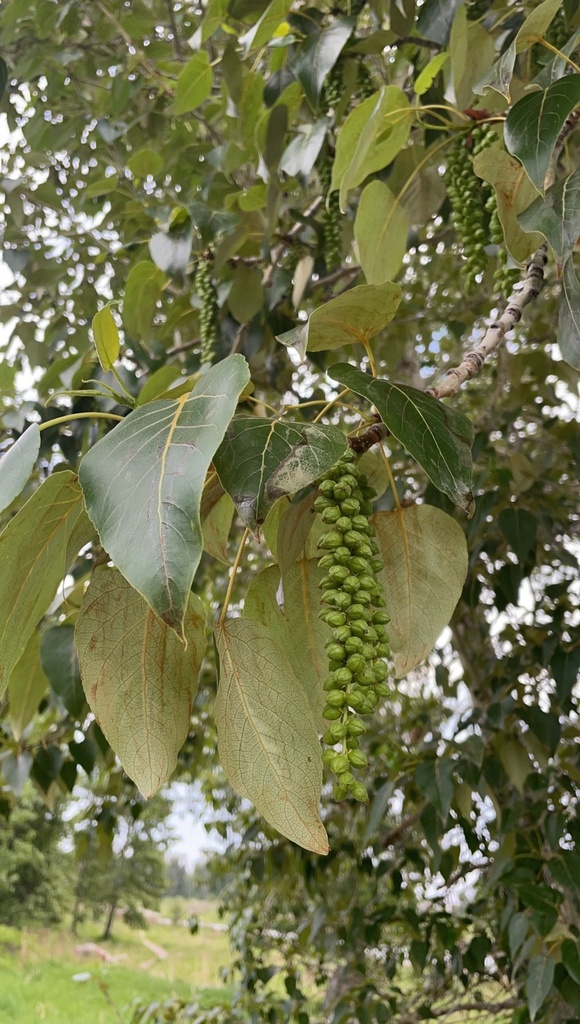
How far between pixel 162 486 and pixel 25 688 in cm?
50

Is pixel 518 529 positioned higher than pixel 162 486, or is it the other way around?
pixel 518 529

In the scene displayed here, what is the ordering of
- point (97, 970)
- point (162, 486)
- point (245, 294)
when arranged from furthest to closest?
point (97, 970) → point (245, 294) → point (162, 486)

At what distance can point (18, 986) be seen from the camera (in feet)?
11.8

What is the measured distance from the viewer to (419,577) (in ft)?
1.60

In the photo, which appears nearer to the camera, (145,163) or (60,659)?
(60,659)

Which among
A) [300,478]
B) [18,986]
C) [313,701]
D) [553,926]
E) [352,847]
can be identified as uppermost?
[300,478]

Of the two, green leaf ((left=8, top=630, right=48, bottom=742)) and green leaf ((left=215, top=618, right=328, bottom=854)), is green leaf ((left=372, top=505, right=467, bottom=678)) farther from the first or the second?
green leaf ((left=8, top=630, right=48, bottom=742))

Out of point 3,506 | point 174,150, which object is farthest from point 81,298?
point 3,506

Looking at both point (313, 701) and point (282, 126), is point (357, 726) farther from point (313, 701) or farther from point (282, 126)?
point (282, 126)

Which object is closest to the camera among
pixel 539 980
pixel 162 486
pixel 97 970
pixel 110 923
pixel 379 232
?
pixel 162 486

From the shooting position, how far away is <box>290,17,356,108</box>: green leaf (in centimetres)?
75

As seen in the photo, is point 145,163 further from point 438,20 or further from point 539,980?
point 539,980

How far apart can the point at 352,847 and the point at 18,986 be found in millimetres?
2921

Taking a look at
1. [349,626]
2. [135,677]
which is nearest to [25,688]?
[135,677]
